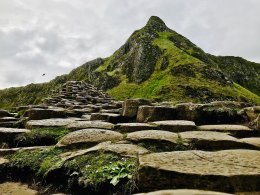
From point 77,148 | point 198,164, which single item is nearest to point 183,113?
point 77,148

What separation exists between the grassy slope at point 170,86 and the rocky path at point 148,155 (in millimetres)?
29192

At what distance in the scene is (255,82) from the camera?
81.1 meters

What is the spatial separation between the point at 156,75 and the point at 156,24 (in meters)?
22.3

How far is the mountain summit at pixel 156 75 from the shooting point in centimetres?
3983

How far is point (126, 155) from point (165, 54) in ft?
158

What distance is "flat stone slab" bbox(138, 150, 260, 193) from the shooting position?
10.5 feet

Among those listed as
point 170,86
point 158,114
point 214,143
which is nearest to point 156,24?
point 170,86

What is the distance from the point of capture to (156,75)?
47844 mm

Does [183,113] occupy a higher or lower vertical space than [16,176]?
higher

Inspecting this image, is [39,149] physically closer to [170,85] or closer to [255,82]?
[170,85]

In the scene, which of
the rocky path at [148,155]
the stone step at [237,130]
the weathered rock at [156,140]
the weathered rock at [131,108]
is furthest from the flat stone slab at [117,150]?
the weathered rock at [131,108]

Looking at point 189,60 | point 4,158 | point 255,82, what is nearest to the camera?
point 4,158

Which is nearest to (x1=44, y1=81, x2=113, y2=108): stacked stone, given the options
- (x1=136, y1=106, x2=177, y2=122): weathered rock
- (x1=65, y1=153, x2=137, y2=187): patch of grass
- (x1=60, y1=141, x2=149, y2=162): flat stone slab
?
(x1=136, y1=106, x2=177, y2=122): weathered rock

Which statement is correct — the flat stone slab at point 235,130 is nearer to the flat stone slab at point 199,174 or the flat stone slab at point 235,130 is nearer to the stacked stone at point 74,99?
the flat stone slab at point 199,174
